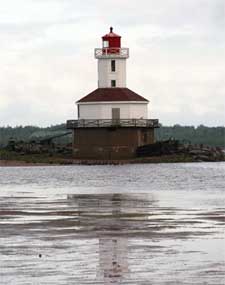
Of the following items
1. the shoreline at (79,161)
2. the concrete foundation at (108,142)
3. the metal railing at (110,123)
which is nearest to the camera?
the metal railing at (110,123)

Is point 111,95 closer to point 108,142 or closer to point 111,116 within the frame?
point 111,116

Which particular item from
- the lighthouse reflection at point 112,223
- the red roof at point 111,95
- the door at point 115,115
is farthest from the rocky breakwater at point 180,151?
the lighthouse reflection at point 112,223

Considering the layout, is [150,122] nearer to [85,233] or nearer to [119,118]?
[119,118]

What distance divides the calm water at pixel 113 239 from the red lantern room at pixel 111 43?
50374 mm

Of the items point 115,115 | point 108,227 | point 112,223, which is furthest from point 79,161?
point 108,227

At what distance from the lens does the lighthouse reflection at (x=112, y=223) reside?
17.9 m

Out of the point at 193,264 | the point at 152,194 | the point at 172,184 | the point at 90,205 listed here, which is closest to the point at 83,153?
the point at 172,184

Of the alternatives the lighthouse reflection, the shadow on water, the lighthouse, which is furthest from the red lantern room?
the shadow on water

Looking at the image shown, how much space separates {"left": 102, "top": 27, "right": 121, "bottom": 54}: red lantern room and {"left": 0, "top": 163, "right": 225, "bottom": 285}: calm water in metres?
50.4

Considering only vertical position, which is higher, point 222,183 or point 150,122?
point 150,122

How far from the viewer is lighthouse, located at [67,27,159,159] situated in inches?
3460

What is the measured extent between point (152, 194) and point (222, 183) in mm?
11052

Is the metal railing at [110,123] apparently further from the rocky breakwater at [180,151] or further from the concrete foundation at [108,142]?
the rocky breakwater at [180,151]

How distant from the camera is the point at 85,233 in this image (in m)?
23.5
